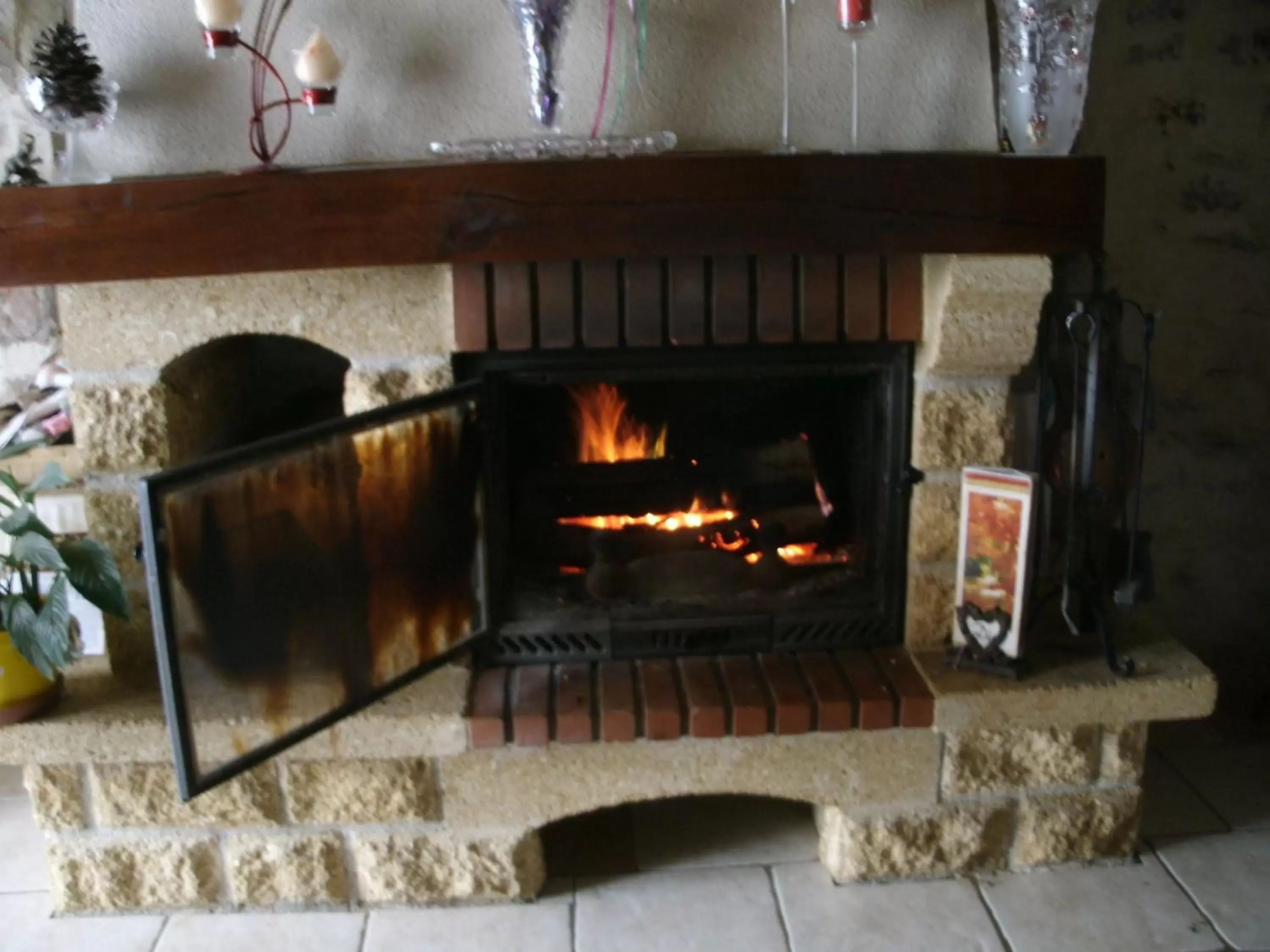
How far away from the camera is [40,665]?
1.58 meters

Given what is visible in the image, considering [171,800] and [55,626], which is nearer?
[55,626]

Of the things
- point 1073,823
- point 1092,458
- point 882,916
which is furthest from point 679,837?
point 1092,458

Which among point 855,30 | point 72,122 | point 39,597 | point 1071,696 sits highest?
point 855,30

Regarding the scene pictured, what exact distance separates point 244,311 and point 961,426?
1.11 m

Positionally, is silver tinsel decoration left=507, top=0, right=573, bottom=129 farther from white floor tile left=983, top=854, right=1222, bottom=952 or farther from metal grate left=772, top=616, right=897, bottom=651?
white floor tile left=983, top=854, right=1222, bottom=952

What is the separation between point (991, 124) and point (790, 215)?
41 centimetres

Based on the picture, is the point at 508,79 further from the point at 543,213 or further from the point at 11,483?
the point at 11,483

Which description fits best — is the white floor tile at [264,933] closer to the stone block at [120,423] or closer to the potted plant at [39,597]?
the potted plant at [39,597]

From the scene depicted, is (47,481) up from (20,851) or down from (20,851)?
up

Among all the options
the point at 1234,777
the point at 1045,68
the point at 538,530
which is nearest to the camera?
the point at 1045,68

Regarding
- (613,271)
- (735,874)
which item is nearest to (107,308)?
(613,271)

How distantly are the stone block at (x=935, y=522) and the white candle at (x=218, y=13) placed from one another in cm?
122

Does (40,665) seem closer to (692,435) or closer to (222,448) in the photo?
(222,448)

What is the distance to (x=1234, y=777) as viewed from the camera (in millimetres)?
2115
